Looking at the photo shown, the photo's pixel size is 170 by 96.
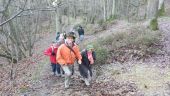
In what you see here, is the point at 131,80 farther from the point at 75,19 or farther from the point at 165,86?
the point at 75,19

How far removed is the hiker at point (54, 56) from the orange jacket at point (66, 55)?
1.91 meters

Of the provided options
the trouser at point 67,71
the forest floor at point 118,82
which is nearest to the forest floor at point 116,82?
the forest floor at point 118,82

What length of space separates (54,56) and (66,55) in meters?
2.51

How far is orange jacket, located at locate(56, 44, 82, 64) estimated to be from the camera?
11836mm

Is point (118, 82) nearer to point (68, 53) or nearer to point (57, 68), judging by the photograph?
point (68, 53)

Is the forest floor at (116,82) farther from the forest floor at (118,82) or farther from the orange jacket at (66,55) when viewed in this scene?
the orange jacket at (66,55)

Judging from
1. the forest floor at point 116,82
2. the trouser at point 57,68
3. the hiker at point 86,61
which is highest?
the hiker at point 86,61

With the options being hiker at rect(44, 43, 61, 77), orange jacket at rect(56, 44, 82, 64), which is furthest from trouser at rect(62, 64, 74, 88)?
hiker at rect(44, 43, 61, 77)

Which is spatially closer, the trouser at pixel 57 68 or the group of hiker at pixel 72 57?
the group of hiker at pixel 72 57

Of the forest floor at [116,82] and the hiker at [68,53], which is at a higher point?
the hiker at [68,53]

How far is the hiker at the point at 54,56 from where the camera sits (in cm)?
1405

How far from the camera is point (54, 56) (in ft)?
47.1

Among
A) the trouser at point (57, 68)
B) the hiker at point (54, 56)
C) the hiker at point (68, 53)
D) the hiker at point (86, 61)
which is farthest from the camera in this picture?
the trouser at point (57, 68)

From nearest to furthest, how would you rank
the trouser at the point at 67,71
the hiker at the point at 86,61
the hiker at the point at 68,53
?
the hiker at the point at 68,53 < the trouser at the point at 67,71 < the hiker at the point at 86,61
